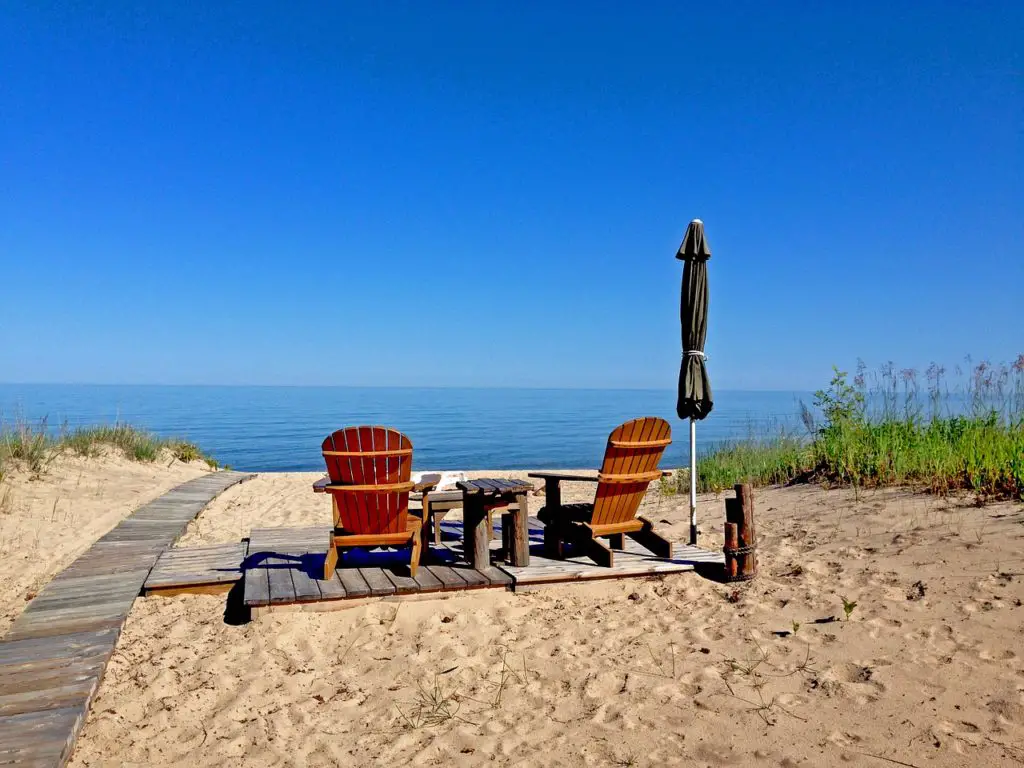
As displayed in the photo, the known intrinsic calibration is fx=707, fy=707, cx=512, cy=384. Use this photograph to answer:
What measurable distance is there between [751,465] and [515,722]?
251 inches

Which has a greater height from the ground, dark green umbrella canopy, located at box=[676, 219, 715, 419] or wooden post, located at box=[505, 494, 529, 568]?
dark green umbrella canopy, located at box=[676, 219, 715, 419]

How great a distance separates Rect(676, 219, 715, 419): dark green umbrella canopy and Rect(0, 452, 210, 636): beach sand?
4714 mm

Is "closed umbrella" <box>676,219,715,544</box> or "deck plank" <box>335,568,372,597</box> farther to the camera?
"closed umbrella" <box>676,219,715,544</box>

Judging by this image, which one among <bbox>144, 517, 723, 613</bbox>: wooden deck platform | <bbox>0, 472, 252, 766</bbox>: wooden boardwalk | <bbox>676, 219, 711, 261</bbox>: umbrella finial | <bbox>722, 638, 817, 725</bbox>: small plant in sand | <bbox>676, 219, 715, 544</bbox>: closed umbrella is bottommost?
<bbox>722, 638, 817, 725</bbox>: small plant in sand

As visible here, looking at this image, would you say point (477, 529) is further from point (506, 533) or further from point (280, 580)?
point (280, 580)

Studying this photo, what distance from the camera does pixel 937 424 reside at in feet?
25.2

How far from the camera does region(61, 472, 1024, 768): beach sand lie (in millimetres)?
2807

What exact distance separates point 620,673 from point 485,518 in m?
1.64

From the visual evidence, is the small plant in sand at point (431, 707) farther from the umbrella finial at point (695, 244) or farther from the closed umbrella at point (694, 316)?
the umbrella finial at point (695, 244)

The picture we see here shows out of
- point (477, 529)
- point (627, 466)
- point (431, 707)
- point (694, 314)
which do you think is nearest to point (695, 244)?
point (694, 314)

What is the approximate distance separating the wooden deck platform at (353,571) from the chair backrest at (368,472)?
455mm

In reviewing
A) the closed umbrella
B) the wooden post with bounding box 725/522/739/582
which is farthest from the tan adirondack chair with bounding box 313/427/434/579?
the closed umbrella

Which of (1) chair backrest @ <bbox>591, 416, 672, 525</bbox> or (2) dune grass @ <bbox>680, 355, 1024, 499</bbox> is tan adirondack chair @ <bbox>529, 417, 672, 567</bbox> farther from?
(2) dune grass @ <bbox>680, 355, 1024, 499</bbox>

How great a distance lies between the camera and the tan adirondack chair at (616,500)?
15.5 ft
